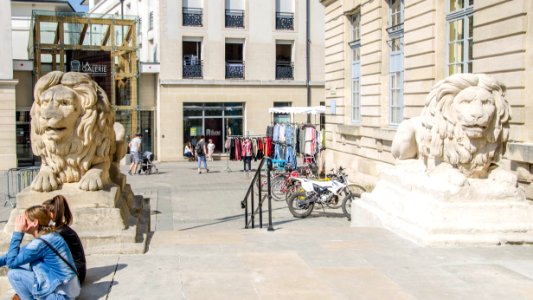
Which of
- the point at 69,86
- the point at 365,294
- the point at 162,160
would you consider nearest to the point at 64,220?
the point at 69,86

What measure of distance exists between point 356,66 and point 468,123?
13.6 metres

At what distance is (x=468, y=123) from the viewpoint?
747 centimetres

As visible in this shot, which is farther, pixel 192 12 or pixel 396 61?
pixel 192 12

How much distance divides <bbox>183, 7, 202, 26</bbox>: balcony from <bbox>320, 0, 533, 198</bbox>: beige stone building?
12.0 metres

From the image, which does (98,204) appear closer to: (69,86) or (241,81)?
(69,86)

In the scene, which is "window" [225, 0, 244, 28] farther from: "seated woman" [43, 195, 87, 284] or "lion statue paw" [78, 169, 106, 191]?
"seated woman" [43, 195, 87, 284]

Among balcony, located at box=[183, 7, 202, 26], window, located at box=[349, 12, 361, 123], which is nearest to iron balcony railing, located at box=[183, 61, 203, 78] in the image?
balcony, located at box=[183, 7, 202, 26]

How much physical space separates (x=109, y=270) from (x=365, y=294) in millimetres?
2418

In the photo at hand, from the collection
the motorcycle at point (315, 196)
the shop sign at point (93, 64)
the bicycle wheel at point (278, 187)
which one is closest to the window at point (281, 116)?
the shop sign at point (93, 64)

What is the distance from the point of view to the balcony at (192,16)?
33406mm

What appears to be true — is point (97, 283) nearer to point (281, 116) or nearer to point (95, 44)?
point (95, 44)

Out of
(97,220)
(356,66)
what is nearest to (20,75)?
(356,66)

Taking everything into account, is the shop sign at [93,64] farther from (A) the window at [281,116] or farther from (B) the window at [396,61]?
(B) the window at [396,61]

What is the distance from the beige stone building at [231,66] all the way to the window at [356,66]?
13.5m
